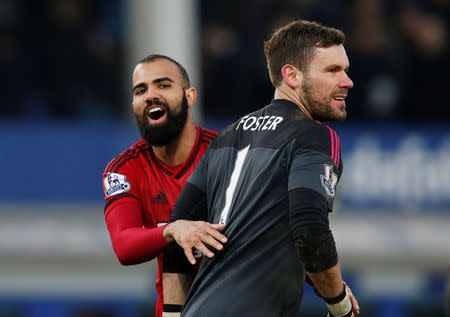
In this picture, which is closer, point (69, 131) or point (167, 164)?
point (167, 164)

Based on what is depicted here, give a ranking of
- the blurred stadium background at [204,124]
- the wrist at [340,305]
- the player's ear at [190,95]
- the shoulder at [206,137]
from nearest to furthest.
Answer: the wrist at [340,305] < the player's ear at [190,95] < the shoulder at [206,137] < the blurred stadium background at [204,124]

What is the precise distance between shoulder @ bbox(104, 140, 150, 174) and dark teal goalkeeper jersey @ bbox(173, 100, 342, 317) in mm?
810

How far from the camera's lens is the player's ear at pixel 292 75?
16.9 ft

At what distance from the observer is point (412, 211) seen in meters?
11.7

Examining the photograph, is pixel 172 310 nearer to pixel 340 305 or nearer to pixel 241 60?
pixel 340 305

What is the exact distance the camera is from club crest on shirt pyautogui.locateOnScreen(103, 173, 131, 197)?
5.62 m

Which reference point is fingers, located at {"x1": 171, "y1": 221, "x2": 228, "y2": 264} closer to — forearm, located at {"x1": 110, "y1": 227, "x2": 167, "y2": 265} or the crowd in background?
forearm, located at {"x1": 110, "y1": 227, "x2": 167, "y2": 265}

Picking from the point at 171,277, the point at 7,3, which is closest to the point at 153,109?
the point at 171,277

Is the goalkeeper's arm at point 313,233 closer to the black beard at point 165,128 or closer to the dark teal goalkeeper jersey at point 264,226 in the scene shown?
the dark teal goalkeeper jersey at point 264,226

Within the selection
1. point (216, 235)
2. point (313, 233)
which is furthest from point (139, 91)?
point (313, 233)

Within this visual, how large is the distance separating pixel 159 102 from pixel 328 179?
1.08 m

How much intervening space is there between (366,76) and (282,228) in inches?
265

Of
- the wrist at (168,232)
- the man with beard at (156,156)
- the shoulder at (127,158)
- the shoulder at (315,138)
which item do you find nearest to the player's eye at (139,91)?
the man with beard at (156,156)

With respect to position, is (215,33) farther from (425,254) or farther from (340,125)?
(425,254)
